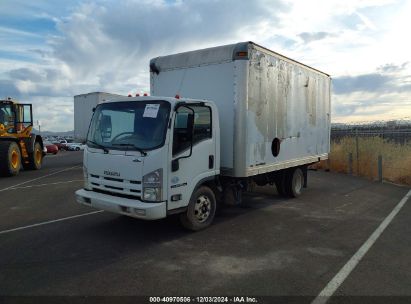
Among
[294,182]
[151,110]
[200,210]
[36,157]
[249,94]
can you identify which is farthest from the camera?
[36,157]

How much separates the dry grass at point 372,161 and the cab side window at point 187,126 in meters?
10.6

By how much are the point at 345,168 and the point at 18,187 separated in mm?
13455

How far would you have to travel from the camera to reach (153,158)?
586 centimetres

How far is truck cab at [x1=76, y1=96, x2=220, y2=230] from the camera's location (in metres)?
5.90

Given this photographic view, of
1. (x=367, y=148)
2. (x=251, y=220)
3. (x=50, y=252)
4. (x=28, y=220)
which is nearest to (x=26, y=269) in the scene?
(x=50, y=252)

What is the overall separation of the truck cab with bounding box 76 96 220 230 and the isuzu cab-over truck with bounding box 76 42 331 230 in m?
0.02

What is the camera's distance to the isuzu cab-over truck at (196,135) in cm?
600

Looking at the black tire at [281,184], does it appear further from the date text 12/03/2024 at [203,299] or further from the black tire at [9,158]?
the black tire at [9,158]

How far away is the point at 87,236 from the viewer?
21.8 feet

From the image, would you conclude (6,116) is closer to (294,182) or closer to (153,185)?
(294,182)

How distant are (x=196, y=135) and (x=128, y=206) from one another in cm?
167

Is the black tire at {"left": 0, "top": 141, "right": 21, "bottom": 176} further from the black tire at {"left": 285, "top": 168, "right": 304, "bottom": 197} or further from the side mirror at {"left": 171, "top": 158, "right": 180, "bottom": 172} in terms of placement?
the side mirror at {"left": 171, "top": 158, "right": 180, "bottom": 172}

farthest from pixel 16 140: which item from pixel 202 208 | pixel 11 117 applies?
pixel 202 208

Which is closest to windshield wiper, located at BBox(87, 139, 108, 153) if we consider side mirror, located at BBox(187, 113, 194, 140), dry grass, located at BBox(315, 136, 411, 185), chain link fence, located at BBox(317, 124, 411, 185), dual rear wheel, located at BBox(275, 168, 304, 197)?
side mirror, located at BBox(187, 113, 194, 140)
